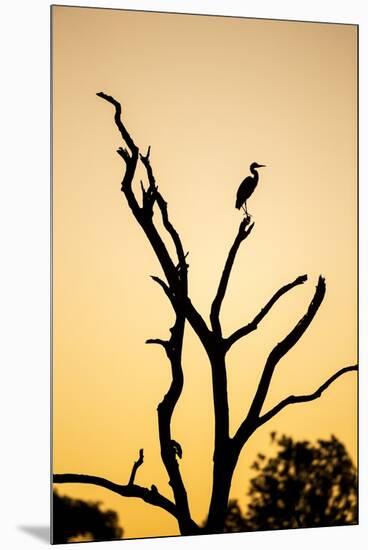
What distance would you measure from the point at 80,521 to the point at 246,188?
171 cm

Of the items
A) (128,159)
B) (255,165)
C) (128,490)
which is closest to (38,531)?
(128,490)

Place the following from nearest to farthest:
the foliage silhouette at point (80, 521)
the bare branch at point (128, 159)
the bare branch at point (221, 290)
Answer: the foliage silhouette at point (80, 521)
the bare branch at point (128, 159)
the bare branch at point (221, 290)

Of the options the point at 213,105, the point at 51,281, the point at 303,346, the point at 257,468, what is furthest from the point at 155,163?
the point at 257,468

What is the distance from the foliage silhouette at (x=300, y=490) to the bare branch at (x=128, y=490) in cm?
31

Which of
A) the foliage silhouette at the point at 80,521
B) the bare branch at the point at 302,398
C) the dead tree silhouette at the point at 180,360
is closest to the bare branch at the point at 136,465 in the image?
the dead tree silhouette at the point at 180,360

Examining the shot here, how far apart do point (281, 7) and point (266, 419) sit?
1.98 metres

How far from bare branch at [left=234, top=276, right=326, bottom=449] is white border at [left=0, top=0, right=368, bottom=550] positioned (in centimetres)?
49

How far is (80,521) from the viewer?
15.3 ft

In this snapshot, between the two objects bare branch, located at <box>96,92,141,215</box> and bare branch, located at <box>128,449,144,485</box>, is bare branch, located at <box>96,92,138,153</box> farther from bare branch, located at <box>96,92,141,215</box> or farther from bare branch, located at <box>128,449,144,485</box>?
bare branch, located at <box>128,449,144,485</box>

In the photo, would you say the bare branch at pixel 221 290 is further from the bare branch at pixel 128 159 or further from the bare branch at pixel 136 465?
the bare branch at pixel 136 465

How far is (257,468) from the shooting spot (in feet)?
16.1

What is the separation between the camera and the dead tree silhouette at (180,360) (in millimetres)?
4746

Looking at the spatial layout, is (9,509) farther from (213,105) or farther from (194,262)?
(213,105)

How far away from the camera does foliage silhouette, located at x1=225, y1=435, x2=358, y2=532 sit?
491 cm
